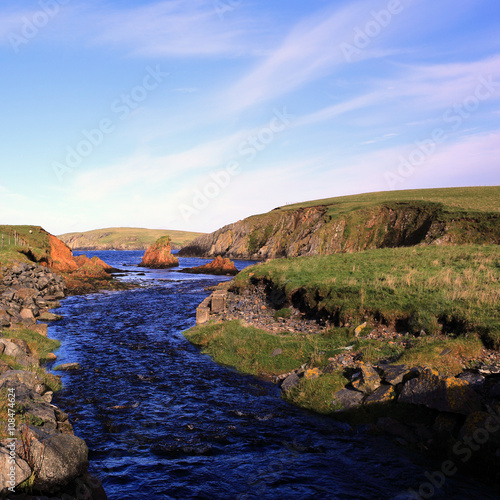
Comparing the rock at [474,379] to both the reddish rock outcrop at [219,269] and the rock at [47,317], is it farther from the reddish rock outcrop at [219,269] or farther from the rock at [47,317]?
the reddish rock outcrop at [219,269]

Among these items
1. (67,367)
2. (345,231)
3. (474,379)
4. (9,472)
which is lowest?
(67,367)

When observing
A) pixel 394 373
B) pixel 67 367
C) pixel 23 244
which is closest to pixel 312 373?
pixel 394 373

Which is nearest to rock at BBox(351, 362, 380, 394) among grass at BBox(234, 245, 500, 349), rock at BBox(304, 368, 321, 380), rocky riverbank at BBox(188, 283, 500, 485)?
rocky riverbank at BBox(188, 283, 500, 485)

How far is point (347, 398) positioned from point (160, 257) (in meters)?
101

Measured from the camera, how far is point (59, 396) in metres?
14.9

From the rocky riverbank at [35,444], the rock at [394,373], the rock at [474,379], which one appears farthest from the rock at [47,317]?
the rock at [474,379]

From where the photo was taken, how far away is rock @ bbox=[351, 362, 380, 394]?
12875 mm

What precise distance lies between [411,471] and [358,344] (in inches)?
287

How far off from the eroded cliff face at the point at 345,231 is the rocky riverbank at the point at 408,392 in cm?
5460

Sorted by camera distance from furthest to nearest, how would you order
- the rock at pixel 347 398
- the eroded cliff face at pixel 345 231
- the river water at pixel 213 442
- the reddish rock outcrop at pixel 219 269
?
the reddish rock outcrop at pixel 219 269 < the eroded cliff face at pixel 345 231 < the rock at pixel 347 398 < the river water at pixel 213 442

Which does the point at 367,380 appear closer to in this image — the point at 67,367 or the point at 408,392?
the point at 408,392

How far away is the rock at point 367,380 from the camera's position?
12875mm

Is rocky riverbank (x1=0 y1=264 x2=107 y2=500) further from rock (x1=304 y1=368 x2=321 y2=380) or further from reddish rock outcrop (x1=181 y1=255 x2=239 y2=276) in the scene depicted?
reddish rock outcrop (x1=181 y1=255 x2=239 y2=276)

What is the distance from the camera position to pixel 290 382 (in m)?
15.2
